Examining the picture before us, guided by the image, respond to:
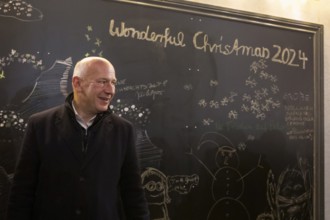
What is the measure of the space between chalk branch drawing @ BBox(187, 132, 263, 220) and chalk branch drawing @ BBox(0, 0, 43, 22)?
3.94 ft

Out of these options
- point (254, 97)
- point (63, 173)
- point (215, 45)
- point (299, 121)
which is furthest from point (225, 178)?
point (63, 173)

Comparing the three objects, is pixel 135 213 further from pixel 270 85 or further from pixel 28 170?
pixel 270 85

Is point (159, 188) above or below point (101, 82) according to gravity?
below

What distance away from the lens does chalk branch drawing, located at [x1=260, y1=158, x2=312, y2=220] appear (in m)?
2.69

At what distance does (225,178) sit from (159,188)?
0.47 m

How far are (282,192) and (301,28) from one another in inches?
46.2

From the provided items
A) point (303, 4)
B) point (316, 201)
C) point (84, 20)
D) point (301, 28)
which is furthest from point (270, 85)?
point (84, 20)

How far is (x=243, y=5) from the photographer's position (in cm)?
266

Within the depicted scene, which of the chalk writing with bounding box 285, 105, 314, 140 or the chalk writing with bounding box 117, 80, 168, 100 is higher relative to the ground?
the chalk writing with bounding box 117, 80, 168, 100

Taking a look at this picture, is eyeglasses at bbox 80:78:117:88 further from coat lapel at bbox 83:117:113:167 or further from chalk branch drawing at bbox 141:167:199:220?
chalk branch drawing at bbox 141:167:199:220

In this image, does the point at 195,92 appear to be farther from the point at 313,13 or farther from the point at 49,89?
the point at 313,13

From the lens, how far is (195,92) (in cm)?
246

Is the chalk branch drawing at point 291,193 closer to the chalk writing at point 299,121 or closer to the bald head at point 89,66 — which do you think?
the chalk writing at point 299,121

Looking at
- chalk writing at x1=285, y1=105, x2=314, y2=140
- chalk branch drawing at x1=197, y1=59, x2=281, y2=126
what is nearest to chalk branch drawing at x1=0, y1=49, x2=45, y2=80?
chalk branch drawing at x1=197, y1=59, x2=281, y2=126
